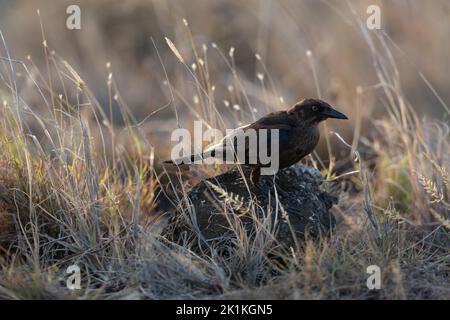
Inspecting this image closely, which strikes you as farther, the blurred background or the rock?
the blurred background

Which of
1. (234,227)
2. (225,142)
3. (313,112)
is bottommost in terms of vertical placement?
(234,227)

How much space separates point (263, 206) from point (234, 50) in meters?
4.75

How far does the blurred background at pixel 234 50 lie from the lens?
820 centimetres

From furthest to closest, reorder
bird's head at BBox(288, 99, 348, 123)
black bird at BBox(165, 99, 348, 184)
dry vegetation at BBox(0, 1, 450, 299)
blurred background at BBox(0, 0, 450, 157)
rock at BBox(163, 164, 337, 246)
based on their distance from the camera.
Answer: blurred background at BBox(0, 0, 450, 157) → bird's head at BBox(288, 99, 348, 123) → black bird at BBox(165, 99, 348, 184) → rock at BBox(163, 164, 337, 246) → dry vegetation at BBox(0, 1, 450, 299)

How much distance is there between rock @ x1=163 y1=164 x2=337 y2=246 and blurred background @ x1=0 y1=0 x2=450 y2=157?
109 inches

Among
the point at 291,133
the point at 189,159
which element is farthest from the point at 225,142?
the point at 291,133

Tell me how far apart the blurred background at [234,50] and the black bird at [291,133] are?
2603mm

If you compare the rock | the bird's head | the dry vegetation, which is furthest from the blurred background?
the rock

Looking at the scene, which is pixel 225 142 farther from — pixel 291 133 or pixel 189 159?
pixel 291 133

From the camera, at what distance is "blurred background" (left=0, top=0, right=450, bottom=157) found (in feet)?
26.9

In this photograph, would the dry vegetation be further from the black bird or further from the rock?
the black bird

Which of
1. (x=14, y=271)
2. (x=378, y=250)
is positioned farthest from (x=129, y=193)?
(x=378, y=250)

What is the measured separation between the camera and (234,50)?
9.06m

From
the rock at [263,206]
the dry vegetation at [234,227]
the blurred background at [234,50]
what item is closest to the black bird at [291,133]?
the rock at [263,206]
